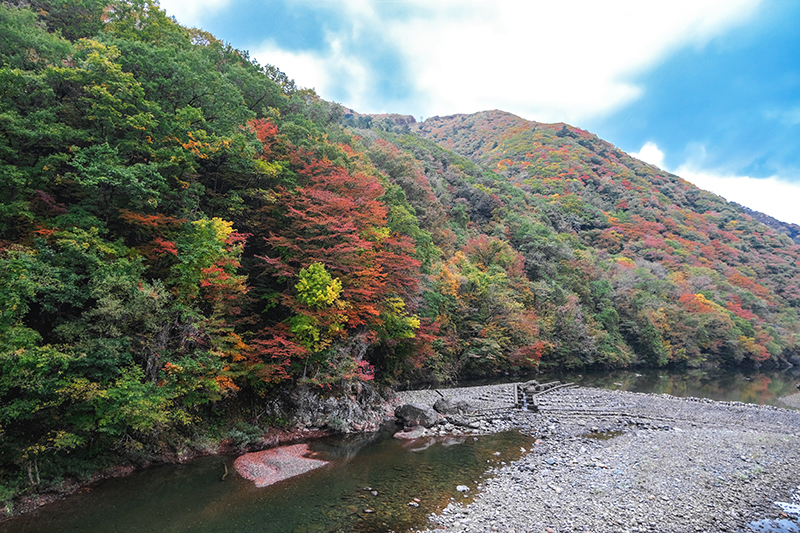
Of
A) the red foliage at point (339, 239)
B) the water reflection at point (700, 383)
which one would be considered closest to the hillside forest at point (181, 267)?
the red foliage at point (339, 239)

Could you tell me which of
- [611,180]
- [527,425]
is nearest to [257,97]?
[527,425]

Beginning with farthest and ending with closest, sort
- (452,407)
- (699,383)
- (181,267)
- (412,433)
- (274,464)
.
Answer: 1. (699,383)
2. (452,407)
3. (412,433)
4. (274,464)
5. (181,267)

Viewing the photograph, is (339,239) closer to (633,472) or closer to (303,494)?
(303,494)

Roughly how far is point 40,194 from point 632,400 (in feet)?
122

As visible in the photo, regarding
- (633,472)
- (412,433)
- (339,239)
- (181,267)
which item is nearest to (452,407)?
(412,433)

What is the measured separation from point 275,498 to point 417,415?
31.4ft

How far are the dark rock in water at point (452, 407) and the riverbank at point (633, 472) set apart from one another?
865 millimetres

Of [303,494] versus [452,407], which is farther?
[452,407]

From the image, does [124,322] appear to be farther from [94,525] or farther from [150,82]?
[150,82]

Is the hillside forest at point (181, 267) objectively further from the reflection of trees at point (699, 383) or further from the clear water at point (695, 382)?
the reflection of trees at point (699, 383)

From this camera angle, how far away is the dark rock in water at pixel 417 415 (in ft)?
63.4

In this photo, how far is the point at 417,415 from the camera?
1956 cm

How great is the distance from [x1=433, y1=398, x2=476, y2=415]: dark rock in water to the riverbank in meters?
0.86

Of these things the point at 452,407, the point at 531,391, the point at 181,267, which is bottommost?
the point at 531,391
